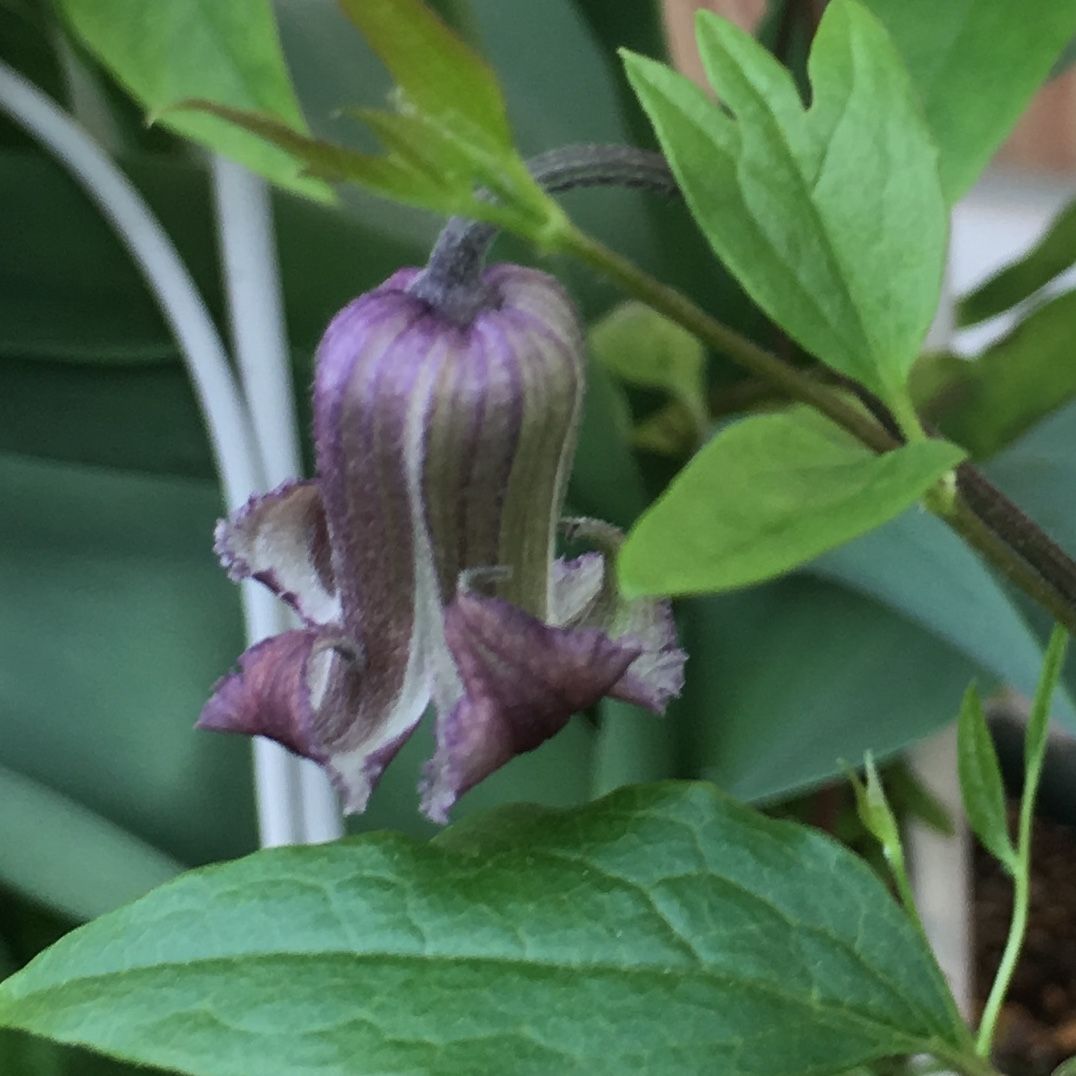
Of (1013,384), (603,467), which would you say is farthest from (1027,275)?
(603,467)

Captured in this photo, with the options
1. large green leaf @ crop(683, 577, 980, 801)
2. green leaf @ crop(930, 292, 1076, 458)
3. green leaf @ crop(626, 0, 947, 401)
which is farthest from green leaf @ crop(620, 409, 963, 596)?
green leaf @ crop(930, 292, 1076, 458)

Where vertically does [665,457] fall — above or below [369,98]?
below

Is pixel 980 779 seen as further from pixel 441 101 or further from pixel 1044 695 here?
pixel 441 101

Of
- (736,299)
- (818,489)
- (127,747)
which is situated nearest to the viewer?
(818,489)

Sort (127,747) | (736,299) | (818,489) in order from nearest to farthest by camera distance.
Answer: (818,489) < (127,747) < (736,299)

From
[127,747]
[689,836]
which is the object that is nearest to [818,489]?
[689,836]

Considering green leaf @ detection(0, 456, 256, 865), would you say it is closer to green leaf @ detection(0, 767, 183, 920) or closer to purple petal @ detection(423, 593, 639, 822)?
green leaf @ detection(0, 767, 183, 920)

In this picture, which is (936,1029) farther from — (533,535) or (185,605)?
(185,605)

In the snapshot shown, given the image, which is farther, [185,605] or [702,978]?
[185,605]
